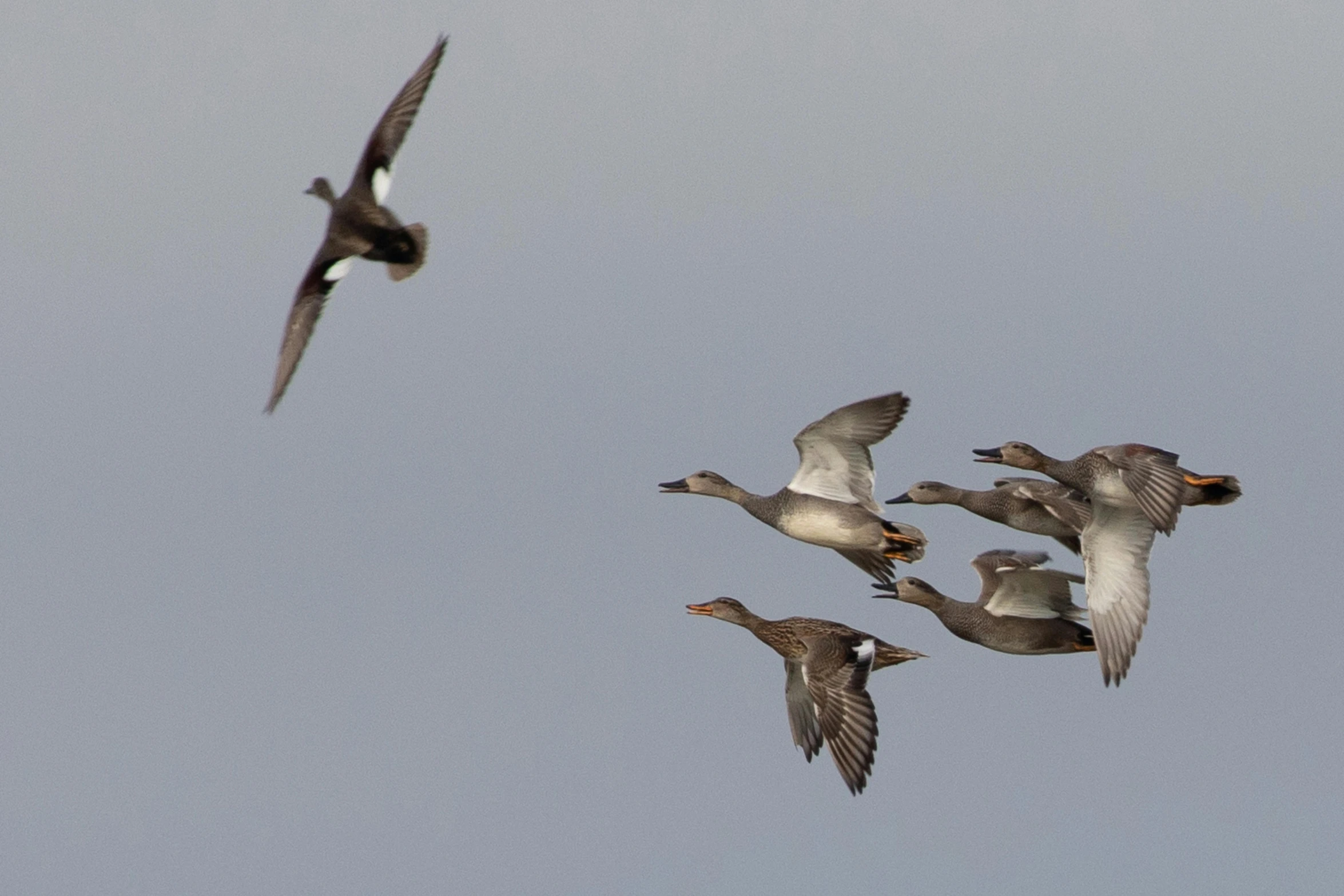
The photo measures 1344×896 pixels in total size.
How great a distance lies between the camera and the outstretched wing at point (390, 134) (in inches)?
896

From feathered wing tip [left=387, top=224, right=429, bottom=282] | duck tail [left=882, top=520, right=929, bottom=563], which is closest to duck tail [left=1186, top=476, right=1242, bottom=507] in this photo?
duck tail [left=882, top=520, right=929, bottom=563]

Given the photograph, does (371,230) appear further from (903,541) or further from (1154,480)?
(1154,480)

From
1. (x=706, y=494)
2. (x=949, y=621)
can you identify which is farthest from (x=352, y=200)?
(x=949, y=621)

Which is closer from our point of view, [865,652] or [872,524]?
[865,652]

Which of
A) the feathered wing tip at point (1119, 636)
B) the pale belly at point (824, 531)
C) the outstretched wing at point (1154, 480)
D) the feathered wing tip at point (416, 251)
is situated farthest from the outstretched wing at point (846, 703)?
the feathered wing tip at point (416, 251)

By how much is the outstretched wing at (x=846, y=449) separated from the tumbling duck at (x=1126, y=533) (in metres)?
1.68

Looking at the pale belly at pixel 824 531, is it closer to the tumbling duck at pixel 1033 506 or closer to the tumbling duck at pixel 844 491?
the tumbling duck at pixel 844 491

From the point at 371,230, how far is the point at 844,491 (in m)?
4.16

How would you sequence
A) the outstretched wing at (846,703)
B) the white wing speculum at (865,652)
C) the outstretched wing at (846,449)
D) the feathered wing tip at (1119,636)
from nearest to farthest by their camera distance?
the outstretched wing at (846,703) → the white wing speculum at (865,652) → the feathered wing tip at (1119,636) → the outstretched wing at (846,449)

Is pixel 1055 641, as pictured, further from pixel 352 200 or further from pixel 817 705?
pixel 352 200

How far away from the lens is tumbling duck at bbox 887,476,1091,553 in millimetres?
23359

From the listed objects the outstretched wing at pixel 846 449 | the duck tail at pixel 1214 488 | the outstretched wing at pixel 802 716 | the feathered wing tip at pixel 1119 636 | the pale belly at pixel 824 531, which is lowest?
the outstretched wing at pixel 802 716

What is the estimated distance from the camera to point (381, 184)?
22.9 meters

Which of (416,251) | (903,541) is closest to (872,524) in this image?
(903,541)
